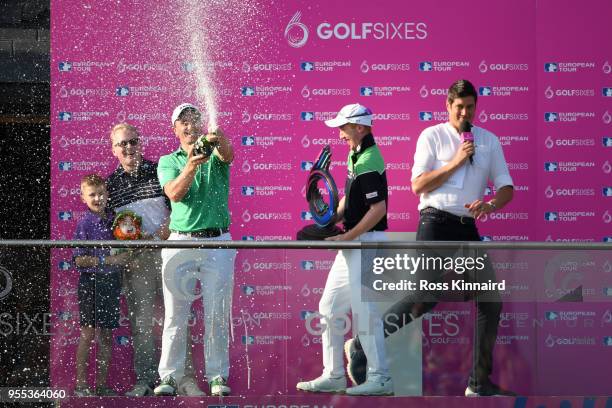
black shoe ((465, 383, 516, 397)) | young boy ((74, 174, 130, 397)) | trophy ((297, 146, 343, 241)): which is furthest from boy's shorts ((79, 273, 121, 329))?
black shoe ((465, 383, 516, 397))

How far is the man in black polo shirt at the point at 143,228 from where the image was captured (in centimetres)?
681

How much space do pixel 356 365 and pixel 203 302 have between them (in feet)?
2.91

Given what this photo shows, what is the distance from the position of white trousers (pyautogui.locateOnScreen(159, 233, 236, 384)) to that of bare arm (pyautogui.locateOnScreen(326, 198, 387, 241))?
68 centimetres

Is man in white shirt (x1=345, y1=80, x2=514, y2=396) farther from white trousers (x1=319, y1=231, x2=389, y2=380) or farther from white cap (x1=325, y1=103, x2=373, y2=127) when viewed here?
white trousers (x1=319, y1=231, x2=389, y2=380)

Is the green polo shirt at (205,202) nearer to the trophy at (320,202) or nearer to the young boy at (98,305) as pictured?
the young boy at (98,305)

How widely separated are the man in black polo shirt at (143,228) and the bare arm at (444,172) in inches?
62.9

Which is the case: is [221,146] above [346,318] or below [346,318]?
above

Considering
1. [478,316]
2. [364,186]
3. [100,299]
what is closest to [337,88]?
[364,186]

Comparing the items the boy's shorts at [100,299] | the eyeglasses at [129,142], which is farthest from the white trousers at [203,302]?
the eyeglasses at [129,142]

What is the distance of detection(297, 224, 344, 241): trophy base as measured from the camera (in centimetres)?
796

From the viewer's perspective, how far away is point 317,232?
816 cm

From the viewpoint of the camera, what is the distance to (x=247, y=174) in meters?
8.91

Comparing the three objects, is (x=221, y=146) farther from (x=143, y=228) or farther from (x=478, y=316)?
(x=478, y=316)

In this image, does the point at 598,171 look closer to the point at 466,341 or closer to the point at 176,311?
the point at 466,341
